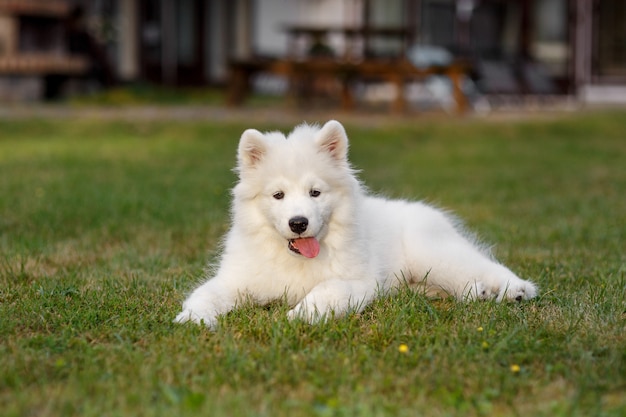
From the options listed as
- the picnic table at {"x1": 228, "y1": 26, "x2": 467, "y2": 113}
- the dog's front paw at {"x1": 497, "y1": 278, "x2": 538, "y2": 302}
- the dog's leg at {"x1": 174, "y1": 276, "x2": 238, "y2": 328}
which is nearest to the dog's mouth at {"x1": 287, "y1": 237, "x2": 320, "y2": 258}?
the dog's leg at {"x1": 174, "y1": 276, "x2": 238, "y2": 328}

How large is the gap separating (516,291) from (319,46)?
48.3ft

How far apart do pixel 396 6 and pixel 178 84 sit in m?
6.83

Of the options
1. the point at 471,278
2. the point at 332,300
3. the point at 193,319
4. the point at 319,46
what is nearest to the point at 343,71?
the point at 319,46

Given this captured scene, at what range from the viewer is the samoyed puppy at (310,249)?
14.0 ft

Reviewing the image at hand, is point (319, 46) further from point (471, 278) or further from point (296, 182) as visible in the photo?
point (296, 182)

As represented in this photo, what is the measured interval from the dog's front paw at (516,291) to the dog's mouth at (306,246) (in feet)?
3.23

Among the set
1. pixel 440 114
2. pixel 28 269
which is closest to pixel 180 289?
pixel 28 269

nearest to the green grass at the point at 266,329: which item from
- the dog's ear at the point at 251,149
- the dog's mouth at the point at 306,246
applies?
the dog's mouth at the point at 306,246

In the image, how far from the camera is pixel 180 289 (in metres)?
5.01

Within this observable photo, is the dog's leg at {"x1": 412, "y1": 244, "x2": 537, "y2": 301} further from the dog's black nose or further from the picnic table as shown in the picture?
the picnic table

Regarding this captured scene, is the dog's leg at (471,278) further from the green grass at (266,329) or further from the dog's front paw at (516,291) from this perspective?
the green grass at (266,329)

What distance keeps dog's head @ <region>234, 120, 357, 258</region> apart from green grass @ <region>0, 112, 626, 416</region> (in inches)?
16.8

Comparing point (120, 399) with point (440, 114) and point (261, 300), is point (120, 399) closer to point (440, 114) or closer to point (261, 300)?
point (261, 300)

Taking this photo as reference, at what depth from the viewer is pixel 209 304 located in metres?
4.34
